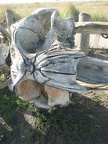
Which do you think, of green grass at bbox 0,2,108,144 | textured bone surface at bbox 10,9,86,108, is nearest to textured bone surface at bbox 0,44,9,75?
textured bone surface at bbox 10,9,86,108

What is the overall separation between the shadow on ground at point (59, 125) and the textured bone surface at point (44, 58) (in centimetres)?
63

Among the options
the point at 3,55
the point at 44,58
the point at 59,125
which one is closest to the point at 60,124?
the point at 59,125

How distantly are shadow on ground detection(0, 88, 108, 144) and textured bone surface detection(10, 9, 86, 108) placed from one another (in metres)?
0.63

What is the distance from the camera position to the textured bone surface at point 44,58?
2428 millimetres

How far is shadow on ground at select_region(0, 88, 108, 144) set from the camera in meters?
3.51

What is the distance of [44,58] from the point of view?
8.11 ft

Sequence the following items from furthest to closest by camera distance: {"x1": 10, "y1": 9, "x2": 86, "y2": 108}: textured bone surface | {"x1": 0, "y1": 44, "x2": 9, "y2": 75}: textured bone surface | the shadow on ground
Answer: the shadow on ground, {"x1": 0, "y1": 44, "x2": 9, "y2": 75}: textured bone surface, {"x1": 10, "y1": 9, "x2": 86, "y2": 108}: textured bone surface

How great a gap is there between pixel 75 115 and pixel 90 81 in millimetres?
1265

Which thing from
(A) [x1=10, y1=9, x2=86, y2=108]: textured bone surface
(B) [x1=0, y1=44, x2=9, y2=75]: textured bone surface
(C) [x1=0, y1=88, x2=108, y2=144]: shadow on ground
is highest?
(A) [x1=10, y1=9, x2=86, y2=108]: textured bone surface

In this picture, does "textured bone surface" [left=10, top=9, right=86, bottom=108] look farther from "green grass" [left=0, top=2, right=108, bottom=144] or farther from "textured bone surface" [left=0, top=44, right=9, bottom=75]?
"green grass" [left=0, top=2, right=108, bottom=144]

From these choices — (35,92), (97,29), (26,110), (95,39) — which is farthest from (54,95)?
(95,39)

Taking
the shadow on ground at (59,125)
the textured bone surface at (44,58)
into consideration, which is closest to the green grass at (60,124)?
the shadow on ground at (59,125)

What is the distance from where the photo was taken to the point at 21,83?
2803 mm

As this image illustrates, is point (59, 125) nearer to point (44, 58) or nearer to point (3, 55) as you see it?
point (3, 55)
